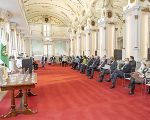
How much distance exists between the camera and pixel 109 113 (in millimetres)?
5832

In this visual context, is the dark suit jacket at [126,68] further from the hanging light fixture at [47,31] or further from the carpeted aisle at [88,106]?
the hanging light fixture at [47,31]

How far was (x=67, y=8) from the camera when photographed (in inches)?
1117

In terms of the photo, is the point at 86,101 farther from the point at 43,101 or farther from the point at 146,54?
the point at 146,54

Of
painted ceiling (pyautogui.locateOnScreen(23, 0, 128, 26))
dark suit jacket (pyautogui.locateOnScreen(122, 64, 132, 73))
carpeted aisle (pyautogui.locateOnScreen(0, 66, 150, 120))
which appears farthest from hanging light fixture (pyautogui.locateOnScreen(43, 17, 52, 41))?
carpeted aisle (pyautogui.locateOnScreen(0, 66, 150, 120))

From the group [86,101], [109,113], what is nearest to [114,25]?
[86,101]

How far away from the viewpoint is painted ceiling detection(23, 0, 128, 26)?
20.8 m

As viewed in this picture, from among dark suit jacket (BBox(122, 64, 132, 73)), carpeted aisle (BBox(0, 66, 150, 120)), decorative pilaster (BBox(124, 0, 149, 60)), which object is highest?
decorative pilaster (BBox(124, 0, 149, 60))

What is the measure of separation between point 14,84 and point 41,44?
3280 centimetres

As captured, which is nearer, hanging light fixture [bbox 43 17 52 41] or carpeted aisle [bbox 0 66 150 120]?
carpeted aisle [bbox 0 66 150 120]

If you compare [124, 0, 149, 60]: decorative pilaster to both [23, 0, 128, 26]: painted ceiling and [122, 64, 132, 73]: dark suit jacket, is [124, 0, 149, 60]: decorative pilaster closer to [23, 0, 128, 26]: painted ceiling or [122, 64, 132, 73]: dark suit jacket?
[122, 64, 132, 73]: dark suit jacket

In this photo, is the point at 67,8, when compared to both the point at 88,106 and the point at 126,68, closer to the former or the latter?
the point at 126,68

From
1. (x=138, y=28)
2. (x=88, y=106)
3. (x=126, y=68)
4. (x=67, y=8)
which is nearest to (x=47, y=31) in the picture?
(x=67, y=8)

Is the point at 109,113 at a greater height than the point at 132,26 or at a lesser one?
lesser

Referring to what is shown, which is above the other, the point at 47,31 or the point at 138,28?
the point at 47,31
